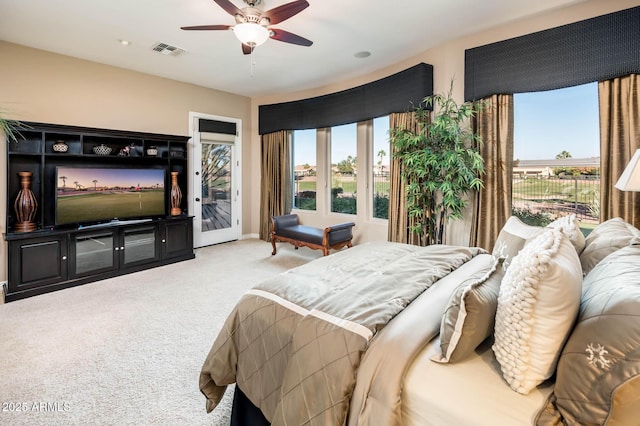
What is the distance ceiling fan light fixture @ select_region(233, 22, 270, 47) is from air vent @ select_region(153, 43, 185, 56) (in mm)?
1810

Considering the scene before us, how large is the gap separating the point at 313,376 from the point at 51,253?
3.91 m

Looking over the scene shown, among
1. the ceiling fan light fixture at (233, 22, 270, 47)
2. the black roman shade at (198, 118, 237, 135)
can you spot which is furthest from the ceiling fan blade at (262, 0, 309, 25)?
the black roman shade at (198, 118, 237, 135)

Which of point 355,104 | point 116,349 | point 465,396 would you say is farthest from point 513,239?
point 355,104

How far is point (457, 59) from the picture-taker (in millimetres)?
3602

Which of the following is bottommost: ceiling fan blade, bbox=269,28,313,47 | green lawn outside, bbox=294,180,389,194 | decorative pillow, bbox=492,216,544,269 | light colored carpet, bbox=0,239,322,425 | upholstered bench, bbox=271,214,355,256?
light colored carpet, bbox=0,239,322,425

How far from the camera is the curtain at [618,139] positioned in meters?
2.54

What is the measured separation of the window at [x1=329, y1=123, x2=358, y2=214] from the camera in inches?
203

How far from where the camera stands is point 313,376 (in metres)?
1.15

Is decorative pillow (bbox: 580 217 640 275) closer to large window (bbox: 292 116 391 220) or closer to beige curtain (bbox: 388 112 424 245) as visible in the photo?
beige curtain (bbox: 388 112 424 245)

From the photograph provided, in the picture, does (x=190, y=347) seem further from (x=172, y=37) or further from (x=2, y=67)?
(x=2, y=67)

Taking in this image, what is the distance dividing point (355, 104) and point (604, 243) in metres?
3.80

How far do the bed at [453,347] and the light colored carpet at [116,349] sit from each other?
51cm

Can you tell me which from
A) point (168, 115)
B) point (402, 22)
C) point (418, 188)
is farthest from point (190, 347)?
point (168, 115)

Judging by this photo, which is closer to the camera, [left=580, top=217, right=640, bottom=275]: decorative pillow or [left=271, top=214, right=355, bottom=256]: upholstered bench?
[left=580, top=217, right=640, bottom=275]: decorative pillow
